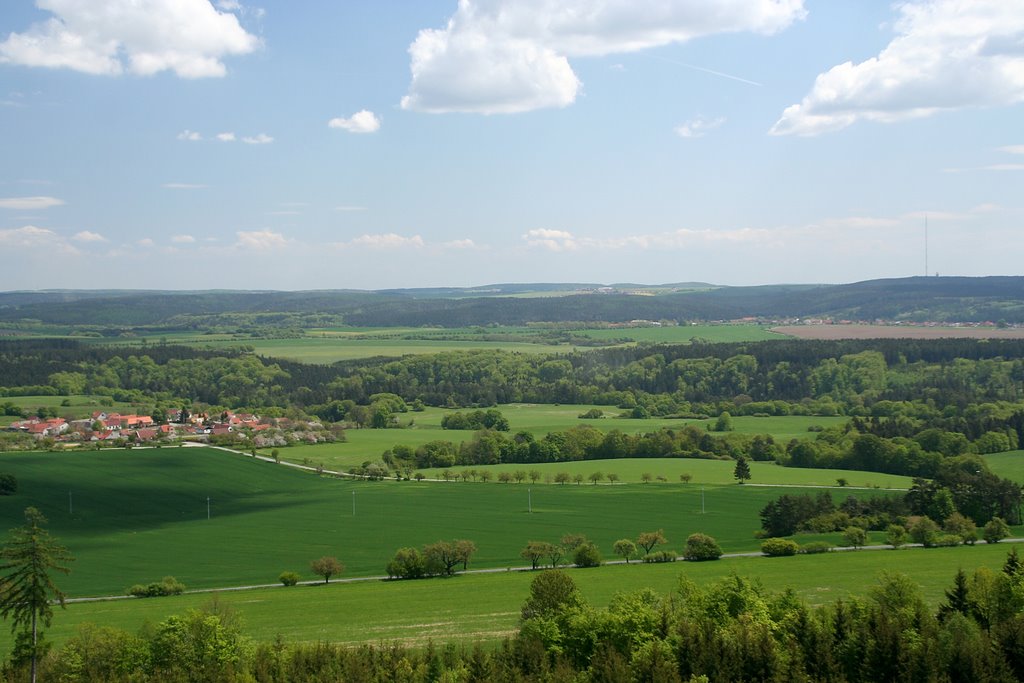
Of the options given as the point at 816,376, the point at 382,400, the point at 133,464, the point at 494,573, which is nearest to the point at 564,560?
the point at 494,573

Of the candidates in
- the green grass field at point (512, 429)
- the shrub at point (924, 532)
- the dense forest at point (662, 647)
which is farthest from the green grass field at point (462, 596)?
the green grass field at point (512, 429)

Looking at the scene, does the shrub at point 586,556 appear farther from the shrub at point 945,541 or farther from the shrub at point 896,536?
the shrub at point 945,541

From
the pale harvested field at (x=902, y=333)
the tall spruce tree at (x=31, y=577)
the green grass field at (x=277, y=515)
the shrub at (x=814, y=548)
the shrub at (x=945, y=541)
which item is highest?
the pale harvested field at (x=902, y=333)

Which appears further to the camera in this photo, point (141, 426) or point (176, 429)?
point (141, 426)

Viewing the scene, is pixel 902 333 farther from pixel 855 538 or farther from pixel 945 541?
pixel 855 538

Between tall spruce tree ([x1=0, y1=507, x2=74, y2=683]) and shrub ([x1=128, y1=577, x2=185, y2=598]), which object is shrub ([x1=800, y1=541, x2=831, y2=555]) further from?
tall spruce tree ([x1=0, y1=507, x2=74, y2=683])

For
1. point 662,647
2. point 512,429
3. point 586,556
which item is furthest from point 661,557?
point 512,429
